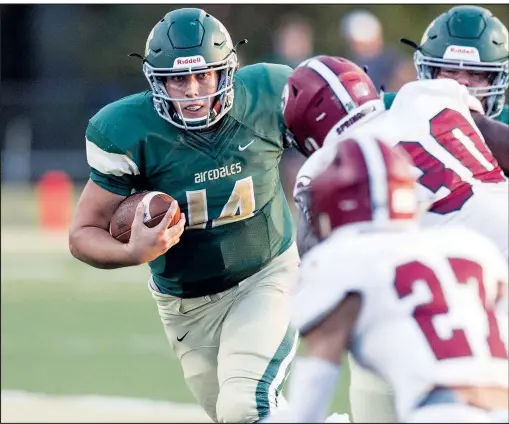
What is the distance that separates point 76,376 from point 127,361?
1.38 ft

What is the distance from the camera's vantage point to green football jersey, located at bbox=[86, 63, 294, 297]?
4.20 m

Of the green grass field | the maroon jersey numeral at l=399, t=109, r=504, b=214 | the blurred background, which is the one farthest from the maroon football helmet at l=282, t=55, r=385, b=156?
the green grass field

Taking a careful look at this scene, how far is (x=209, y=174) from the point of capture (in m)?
4.23

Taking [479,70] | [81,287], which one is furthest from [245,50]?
[479,70]

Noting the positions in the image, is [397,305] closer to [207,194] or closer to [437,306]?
[437,306]

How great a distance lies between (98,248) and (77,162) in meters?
13.1

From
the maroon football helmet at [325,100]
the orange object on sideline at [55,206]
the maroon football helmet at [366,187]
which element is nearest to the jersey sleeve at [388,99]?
the maroon football helmet at [325,100]

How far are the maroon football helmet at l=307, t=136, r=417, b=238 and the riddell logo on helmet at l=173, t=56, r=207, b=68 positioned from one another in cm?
157

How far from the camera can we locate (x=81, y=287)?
9.50 meters

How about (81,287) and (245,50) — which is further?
(245,50)

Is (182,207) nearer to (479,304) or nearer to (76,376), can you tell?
(479,304)

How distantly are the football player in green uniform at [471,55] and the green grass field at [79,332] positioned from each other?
6.88 feet

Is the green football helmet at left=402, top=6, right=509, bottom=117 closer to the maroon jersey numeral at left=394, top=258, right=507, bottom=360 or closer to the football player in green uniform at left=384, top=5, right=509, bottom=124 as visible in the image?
the football player in green uniform at left=384, top=5, right=509, bottom=124

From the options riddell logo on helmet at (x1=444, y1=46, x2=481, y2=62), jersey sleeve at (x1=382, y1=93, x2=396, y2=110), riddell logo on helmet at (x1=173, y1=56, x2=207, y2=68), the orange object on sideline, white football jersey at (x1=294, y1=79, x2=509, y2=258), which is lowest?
the orange object on sideline
